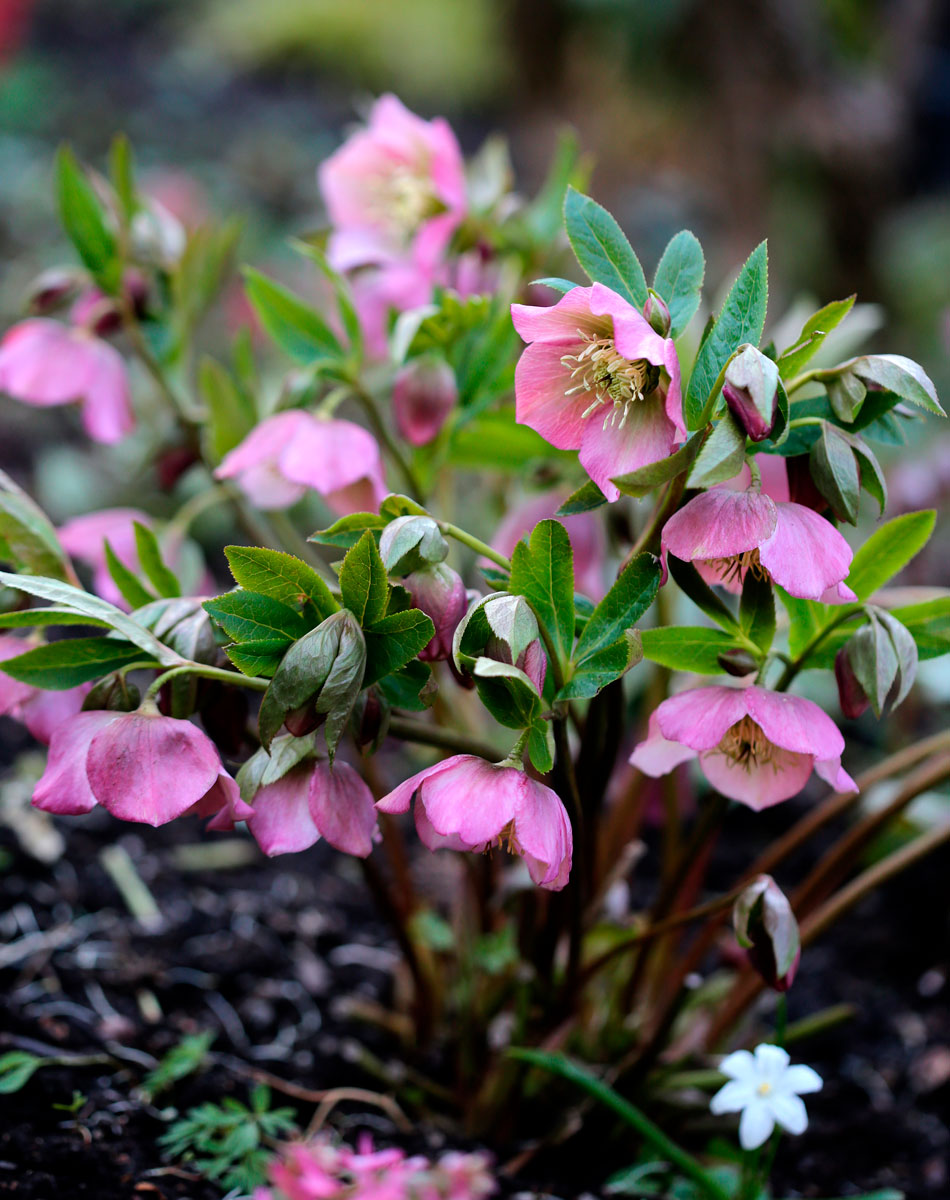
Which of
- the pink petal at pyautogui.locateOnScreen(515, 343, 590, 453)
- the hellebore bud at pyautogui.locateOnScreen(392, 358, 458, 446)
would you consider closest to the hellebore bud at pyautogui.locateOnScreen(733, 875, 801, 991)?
the pink petal at pyautogui.locateOnScreen(515, 343, 590, 453)

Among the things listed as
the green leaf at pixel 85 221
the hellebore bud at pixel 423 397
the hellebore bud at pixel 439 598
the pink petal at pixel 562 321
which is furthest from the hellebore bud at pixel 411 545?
the green leaf at pixel 85 221

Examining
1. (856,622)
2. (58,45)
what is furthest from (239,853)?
(58,45)

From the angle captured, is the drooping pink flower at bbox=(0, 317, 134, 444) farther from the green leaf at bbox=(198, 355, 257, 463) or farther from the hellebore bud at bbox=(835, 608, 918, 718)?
the hellebore bud at bbox=(835, 608, 918, 718)

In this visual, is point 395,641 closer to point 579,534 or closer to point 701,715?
point 701,715

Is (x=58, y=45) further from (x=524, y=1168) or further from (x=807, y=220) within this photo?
(x=524, y=1168)

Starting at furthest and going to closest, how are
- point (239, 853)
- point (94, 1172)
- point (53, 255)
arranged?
point (53, 255), point (239, 853), point (94, 1172)

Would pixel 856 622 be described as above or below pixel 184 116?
above

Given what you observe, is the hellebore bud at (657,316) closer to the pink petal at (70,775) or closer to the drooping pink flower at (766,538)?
the drooping pink flower at (766,538)
